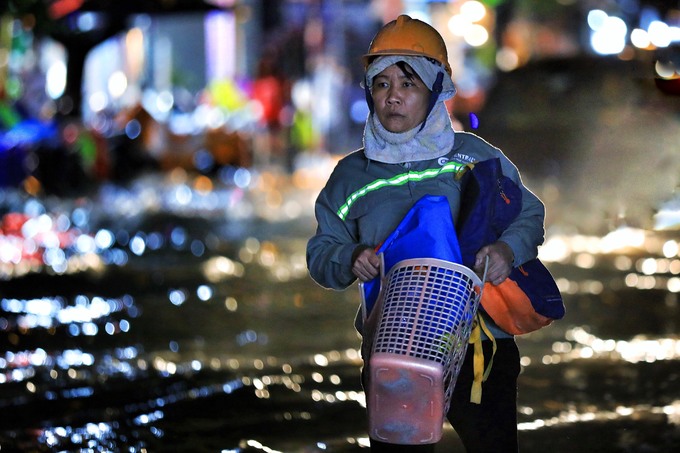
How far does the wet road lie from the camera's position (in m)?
6.77

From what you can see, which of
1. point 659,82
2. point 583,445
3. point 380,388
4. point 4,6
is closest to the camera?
point 380,388

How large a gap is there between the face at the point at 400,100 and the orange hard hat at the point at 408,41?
0.09 m

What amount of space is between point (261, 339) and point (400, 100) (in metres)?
5.30

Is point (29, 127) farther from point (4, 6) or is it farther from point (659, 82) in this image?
point (659, 82)

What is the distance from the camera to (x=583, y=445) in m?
6.33

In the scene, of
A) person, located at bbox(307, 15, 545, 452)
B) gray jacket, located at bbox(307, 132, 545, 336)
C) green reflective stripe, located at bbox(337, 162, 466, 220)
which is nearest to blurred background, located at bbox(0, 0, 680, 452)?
person, located at bbox(307, 15, 545, 452)

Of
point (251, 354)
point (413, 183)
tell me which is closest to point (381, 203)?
point (413, 183)

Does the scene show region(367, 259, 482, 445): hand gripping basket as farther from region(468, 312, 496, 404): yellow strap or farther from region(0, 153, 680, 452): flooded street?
region(0, 153, 680, 452): flooded street

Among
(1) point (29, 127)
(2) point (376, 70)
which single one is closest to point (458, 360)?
(2) point (376, 70)

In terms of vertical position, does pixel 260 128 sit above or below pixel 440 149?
above

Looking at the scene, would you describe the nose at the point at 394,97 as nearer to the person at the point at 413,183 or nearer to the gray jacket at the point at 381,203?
the person at the point at 413,183

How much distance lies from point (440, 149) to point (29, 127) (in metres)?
22.8

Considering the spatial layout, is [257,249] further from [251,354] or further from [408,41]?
[408,41]

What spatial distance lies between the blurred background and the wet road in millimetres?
28
